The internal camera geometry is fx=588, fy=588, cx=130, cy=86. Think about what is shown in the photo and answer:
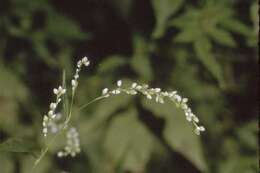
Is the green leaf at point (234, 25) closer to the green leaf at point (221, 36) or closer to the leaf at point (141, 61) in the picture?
the green leaf at point (221, 36)

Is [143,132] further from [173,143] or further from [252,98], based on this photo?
[252,98]

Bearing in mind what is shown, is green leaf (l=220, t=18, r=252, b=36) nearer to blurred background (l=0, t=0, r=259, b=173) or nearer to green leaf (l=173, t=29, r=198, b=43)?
blurred background (l=0, t=0, r=259, b=173)

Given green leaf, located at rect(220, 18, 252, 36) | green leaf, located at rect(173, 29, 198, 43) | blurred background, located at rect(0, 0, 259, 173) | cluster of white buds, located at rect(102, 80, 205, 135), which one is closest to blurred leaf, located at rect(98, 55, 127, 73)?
blurred background, located at rect(0, 0, 259, 173)

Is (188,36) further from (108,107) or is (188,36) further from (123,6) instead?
(108,107)

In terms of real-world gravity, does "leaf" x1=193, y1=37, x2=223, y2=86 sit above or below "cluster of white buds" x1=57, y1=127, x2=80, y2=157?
above

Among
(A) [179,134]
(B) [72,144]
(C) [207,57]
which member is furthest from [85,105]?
(A) [179,134]

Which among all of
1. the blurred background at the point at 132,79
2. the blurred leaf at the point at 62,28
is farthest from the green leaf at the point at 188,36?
the blurred leaf at the point at 62,28
